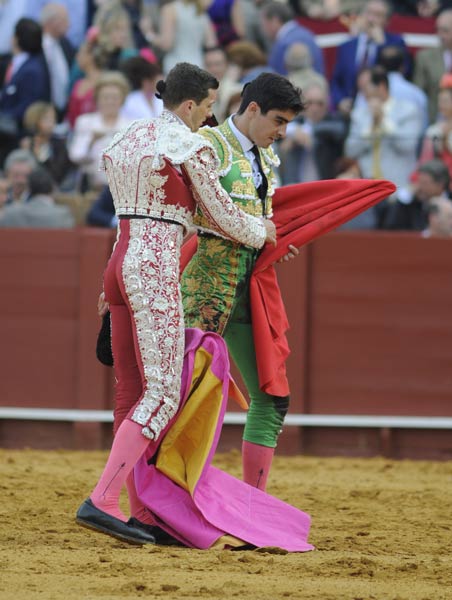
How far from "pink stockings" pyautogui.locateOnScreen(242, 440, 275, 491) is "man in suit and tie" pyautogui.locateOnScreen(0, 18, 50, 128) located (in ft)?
17.1

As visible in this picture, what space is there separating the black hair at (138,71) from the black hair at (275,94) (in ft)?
15.3

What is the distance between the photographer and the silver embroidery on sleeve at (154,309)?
4.49 meters

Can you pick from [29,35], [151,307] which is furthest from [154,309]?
[29,35]

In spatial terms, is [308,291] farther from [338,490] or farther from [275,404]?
[275,404]

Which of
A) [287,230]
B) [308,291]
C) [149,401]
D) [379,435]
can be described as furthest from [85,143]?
[149,401]

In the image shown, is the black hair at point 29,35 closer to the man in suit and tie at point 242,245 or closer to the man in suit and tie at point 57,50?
the man in suit and tie at point 57,50

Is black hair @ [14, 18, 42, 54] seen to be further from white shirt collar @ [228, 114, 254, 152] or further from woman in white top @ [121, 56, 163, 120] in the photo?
white shirt collar @ [228, 114, 254, 152]

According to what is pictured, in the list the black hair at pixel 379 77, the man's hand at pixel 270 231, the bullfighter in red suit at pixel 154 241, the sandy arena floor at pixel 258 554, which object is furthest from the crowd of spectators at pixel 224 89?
the bullfighter in red suit at pixel 154 241

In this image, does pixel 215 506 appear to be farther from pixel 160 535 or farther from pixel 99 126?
pixel 99 126

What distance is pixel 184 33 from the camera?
1020cm

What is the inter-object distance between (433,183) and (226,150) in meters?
3.68

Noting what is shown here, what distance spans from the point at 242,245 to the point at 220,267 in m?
0.12

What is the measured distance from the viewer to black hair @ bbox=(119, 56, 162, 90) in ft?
→ 30.9

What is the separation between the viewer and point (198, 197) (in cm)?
453
